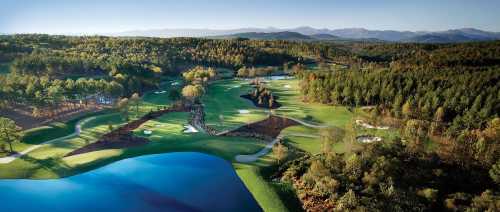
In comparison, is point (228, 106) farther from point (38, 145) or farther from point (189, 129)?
point (38, 145)

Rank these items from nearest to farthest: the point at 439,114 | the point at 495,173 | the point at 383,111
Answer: the point at 495,173 → the point at 439,114 → the point at 383,111

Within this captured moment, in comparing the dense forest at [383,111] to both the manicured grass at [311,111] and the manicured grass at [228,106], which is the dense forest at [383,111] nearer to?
the manicured grass at [311,111]

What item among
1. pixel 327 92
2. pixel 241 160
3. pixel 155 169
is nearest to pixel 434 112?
pixel 327 92

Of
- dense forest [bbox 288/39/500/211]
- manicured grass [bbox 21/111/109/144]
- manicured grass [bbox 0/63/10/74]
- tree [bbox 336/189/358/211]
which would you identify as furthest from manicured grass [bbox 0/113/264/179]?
A: manicured grass [bbox 0/63/10/74]

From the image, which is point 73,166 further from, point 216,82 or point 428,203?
point 216,82

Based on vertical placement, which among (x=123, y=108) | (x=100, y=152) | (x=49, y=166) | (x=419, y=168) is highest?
(x=123, y=108)

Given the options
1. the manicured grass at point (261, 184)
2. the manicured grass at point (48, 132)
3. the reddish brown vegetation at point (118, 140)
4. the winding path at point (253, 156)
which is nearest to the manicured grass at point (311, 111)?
the winding path at point (253, 156)

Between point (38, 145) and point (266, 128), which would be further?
point (266, 128)

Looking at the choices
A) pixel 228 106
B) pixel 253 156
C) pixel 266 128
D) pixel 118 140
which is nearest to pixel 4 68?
pixel 228 106
